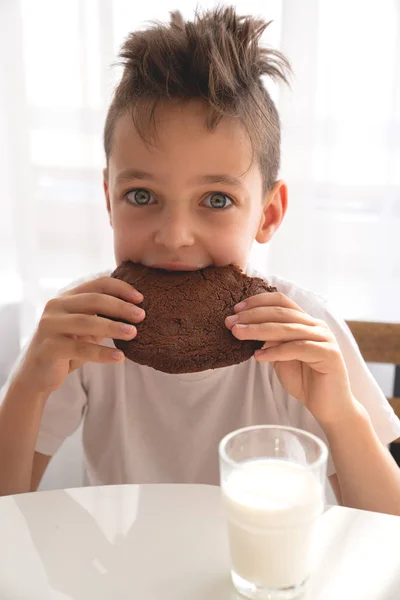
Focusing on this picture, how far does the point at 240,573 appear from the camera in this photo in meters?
0.82

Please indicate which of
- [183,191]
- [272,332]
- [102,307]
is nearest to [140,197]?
[183,191]

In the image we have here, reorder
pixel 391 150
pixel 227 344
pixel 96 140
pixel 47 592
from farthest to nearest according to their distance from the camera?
1. pixel 96 140
2. pixel 391 150
3. pixel 227 344
4. pixel 47 592

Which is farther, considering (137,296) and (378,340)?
(378,340)

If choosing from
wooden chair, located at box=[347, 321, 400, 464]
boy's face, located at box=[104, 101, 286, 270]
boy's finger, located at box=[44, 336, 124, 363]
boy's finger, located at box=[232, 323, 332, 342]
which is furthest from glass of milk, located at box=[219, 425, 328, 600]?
wooden chair, located at box=[347, 321, 400, 464]

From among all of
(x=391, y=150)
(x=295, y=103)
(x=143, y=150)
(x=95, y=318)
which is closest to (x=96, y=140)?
(x=295, y=103)

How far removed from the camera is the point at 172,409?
1.40 meters

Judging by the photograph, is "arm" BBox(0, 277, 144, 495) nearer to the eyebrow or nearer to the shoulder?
the eyebrow

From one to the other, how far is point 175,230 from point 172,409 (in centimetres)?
44

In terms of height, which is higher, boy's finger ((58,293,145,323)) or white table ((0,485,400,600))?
boy's finger ((58,293,145,323))

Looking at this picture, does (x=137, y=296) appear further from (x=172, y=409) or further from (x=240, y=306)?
(x=172, y=409)

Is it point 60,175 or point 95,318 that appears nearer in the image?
point 95,318

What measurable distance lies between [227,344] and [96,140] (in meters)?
1.25

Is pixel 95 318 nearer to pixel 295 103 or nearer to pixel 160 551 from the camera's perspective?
pixel 160 551

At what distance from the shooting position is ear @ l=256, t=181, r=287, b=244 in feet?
4.42
